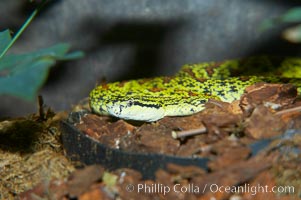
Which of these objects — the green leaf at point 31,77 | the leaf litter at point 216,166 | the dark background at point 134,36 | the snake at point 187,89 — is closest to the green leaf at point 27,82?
the green leaf at point 31,77

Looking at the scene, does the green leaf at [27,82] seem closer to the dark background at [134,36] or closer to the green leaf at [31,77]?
the green leaf at [31,77]

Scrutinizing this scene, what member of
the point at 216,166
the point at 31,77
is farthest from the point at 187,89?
the point at 31,77

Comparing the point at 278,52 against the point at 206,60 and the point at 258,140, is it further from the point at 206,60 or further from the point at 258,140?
the point at 258,140

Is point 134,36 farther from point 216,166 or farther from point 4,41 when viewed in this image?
point 216,166

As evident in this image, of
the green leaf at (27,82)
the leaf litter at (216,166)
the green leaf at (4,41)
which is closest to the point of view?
the green leaf at (27,82)

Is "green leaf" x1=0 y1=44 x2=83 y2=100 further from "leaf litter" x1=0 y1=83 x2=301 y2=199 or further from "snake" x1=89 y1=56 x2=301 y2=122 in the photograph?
"snake" x1=89 y1=56 x2=301 y2=122

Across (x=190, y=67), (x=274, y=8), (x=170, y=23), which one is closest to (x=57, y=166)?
(x=190, y=67)
